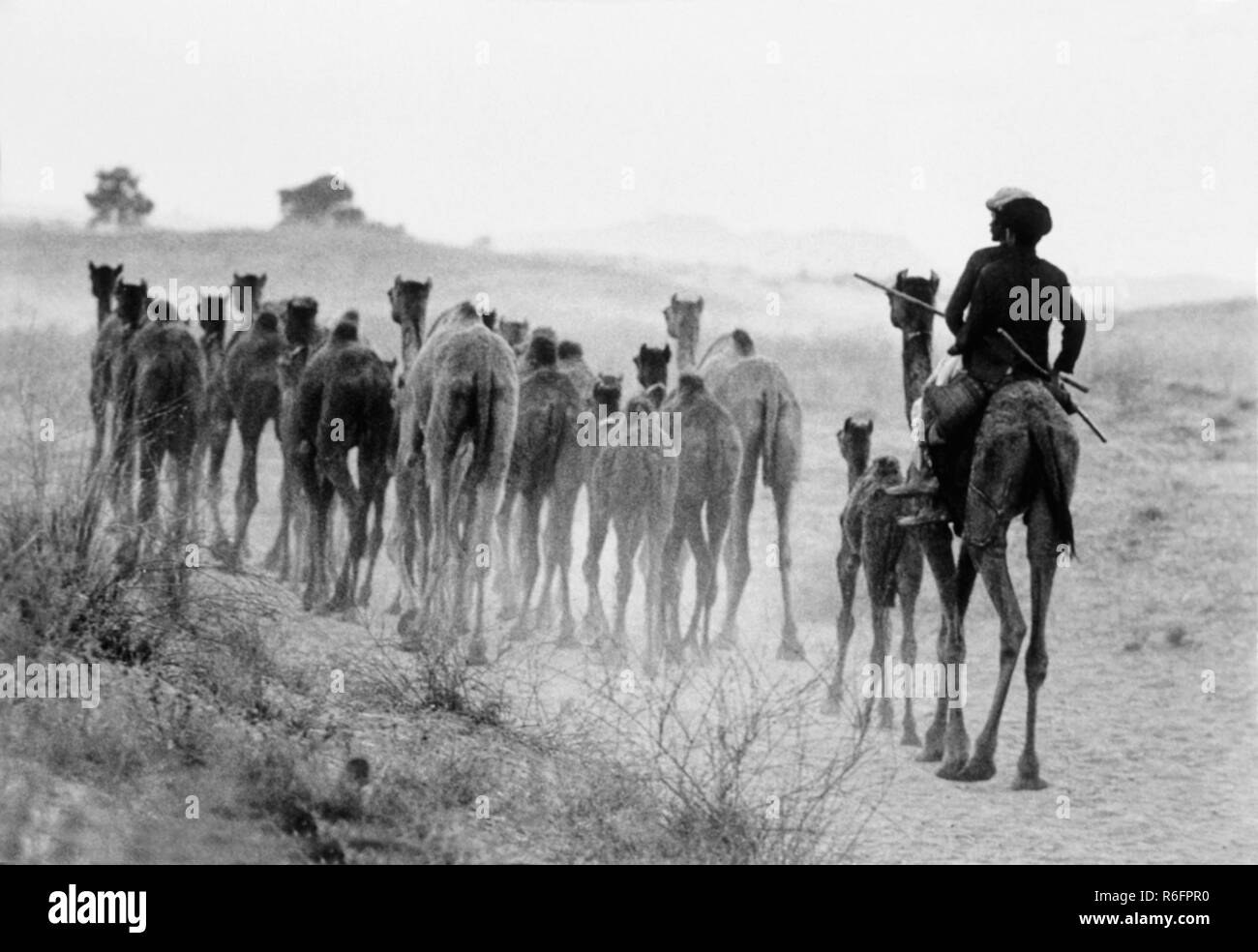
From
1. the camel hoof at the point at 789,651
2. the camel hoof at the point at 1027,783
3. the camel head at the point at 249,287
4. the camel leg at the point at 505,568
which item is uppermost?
the camel head at the point at 249,287

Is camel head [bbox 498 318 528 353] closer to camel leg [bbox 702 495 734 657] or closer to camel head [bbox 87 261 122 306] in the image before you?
camel leg [bbox 702 495 734 657]

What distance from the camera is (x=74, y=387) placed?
672 inches

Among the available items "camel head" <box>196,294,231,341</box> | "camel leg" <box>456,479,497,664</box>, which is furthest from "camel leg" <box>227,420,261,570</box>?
"camel leg" <box>456,479,497,664</box>

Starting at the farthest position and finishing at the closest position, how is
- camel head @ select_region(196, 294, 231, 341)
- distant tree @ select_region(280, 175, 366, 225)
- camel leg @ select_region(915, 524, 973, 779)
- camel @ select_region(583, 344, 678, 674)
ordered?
distant tree @ select_region(280, 175, 366, 225), camel head @ select_region(196, 294, 231, 341), camel @ select_region(583, 344, 678, 674), camel leg @ select_region(915, 524, 973, 779)

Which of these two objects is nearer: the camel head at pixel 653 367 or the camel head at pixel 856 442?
the camel head at pixel 856 442

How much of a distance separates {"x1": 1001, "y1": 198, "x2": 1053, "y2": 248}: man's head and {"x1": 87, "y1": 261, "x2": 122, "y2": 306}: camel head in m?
7.89

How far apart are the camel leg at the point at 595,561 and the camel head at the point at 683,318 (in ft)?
6.76

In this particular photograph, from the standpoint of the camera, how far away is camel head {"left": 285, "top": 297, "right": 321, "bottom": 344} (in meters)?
17.1

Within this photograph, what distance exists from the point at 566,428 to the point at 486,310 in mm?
1191

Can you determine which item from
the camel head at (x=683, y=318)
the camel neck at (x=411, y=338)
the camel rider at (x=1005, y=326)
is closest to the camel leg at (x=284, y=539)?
the camel neck at (x=411, y=338)

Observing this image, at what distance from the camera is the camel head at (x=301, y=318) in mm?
17078

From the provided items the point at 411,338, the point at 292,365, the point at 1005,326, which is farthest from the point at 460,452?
the point at 1005,326

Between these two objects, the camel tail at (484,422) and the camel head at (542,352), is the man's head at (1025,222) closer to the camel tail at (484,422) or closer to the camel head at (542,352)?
the camel tail at (484,422)

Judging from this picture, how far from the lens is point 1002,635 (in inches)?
505
